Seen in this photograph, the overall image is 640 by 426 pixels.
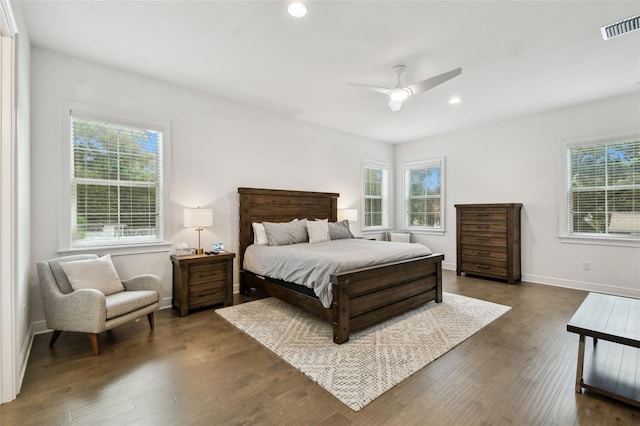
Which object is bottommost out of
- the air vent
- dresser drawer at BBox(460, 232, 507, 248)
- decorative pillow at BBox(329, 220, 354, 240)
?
dresser drawer at BBox(460, 232, 507, 248)

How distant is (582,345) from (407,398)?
1250mm

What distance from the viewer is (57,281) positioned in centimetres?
273

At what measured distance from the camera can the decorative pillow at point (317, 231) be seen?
4531 mm

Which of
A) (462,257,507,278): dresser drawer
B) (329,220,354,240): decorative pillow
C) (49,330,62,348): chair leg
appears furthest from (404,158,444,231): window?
(49,330,62,348): chair leg

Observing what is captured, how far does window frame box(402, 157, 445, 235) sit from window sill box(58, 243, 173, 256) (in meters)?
5.12

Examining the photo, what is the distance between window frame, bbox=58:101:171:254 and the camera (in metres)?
3.13

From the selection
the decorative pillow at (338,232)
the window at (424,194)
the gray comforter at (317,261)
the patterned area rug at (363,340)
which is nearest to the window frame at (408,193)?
the window at (424,194)

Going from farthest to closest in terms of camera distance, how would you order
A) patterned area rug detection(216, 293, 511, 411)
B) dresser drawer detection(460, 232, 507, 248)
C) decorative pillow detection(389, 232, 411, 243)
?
decorative pillow detection(389, 232, 411, 243) → dresser drawer detection(460, 232, 507, 248) → patterned area rug detection(216, 293, 511, 411)

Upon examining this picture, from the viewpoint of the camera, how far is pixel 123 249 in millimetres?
3463

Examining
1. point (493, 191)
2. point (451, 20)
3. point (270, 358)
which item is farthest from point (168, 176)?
point (493, 191)

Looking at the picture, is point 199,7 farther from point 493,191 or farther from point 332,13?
point 493,191

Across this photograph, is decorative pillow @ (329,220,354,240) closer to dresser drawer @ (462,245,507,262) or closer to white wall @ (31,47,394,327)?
white wall @ (31,47,394,327)

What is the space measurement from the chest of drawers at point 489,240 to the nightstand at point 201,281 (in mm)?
A: 4228

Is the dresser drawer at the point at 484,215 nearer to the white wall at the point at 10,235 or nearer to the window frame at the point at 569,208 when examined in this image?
the window frame at the point at 569,208
